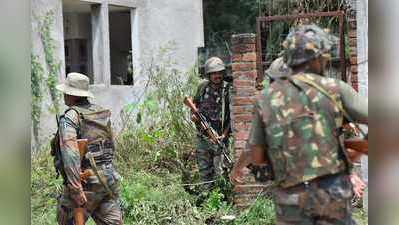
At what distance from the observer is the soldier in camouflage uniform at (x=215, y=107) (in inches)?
181

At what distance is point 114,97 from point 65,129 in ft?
3.25

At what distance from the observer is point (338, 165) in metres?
2.65

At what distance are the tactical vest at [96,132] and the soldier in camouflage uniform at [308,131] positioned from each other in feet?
4.29

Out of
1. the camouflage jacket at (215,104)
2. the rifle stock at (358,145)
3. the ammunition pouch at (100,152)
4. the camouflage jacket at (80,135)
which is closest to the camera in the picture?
the rifle stock at (358,145)

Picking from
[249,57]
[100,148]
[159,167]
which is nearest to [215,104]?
[249,57]

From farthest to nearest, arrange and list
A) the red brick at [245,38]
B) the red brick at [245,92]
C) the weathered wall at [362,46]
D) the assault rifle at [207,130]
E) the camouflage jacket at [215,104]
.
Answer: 1. the assault rifle at [207,130]
2. the camouflage jacket at [215,104]
3. the red brick at [245,92]
4. the red brick at [245,38]
5. the weathered wall at [362,46]

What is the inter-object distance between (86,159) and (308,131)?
155 cm

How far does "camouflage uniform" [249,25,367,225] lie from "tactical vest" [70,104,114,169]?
4.31 ft

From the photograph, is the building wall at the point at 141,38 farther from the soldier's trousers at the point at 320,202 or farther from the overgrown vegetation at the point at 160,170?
the soldier's trousers at the point at 320,202

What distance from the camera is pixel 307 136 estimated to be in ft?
8.71

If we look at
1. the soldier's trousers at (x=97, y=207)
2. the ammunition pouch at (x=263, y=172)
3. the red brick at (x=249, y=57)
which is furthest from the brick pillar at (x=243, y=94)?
the ammunition pouch at (x=263, y=172)

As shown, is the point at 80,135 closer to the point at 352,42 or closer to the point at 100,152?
the point at 100,152
